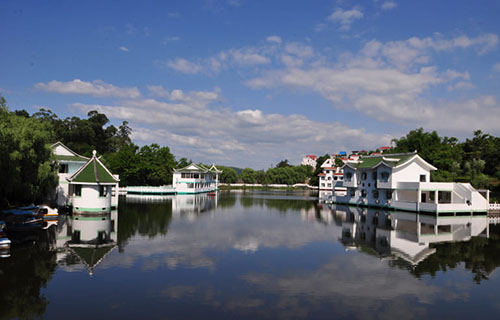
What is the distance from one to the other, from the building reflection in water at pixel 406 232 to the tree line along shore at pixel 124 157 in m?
20.2

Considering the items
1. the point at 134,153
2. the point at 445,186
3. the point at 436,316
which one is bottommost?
the point at 436,316

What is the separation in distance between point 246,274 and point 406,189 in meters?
33.6

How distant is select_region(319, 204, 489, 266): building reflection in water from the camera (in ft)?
67.1

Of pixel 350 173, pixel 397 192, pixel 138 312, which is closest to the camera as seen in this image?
pixel 138 312

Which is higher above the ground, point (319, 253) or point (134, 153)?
point (134, 153)

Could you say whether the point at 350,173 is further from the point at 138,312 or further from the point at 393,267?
the point at 138,312

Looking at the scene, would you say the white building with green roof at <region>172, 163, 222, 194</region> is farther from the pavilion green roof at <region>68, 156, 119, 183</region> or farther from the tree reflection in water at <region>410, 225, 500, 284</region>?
the tree reflection in water at <region>410, 225, 500, 284</region>

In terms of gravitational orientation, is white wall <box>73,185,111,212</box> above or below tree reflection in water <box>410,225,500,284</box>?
above

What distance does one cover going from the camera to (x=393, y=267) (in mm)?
16641

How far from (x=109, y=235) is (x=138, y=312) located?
13907mm

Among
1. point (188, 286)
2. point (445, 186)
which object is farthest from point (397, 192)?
point (188, 286)

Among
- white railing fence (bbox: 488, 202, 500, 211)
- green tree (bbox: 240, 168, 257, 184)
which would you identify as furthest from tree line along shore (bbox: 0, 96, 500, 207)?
white railing fence (bbox: 488, 202, 500, 211)

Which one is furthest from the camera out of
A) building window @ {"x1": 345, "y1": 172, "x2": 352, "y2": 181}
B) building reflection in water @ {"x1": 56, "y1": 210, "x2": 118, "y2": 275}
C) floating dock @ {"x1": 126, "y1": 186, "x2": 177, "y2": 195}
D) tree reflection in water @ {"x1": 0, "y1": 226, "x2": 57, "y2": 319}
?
floating dock @ {"x1": 126, "y1": 186, "x2": 177, "y2": 195}

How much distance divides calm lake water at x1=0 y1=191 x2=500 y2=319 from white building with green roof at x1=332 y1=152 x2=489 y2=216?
14398 millimetres
